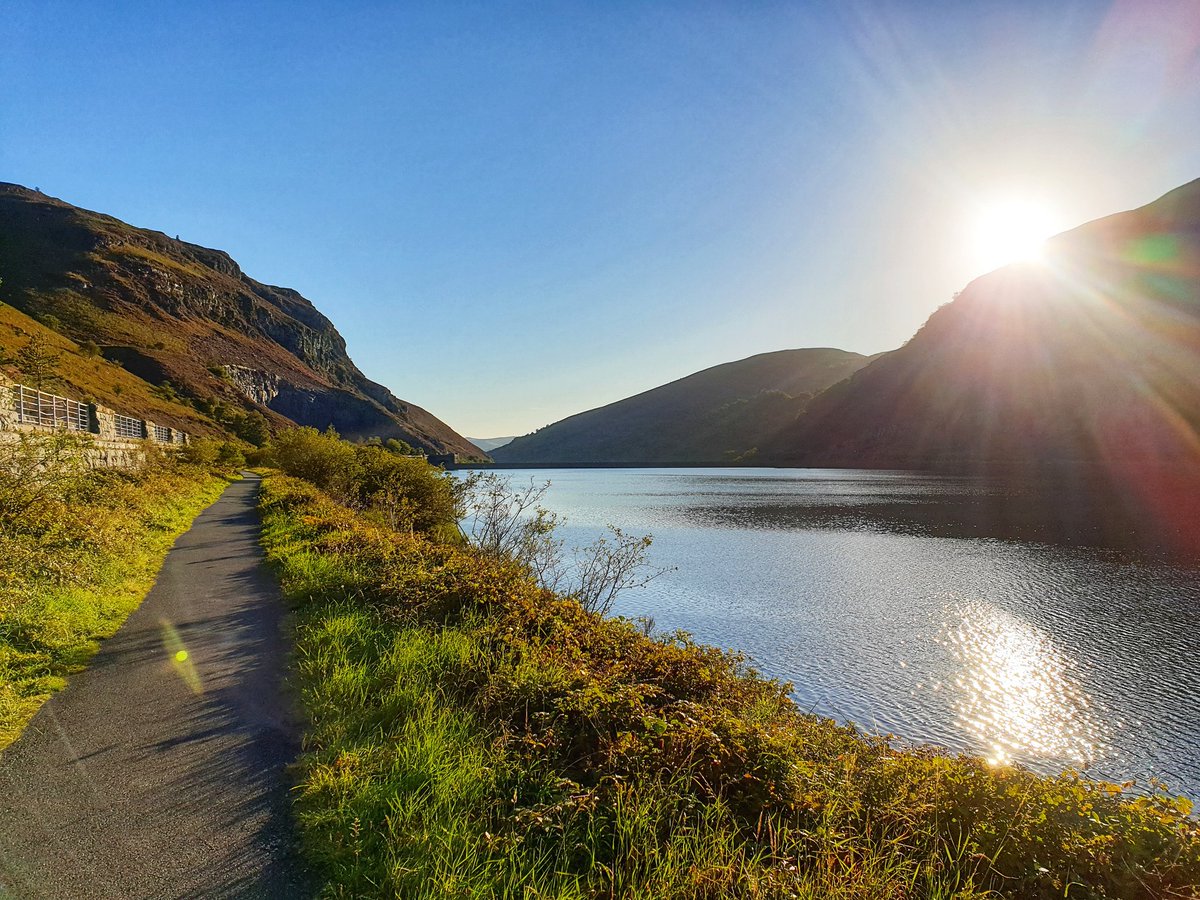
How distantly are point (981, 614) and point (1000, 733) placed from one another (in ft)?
28.4

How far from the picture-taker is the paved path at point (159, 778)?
12.7 ft

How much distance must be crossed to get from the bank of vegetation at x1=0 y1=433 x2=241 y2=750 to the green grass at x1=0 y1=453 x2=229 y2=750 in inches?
0.6

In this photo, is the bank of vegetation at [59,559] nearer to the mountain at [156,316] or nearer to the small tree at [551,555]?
the small tree at [551,555]

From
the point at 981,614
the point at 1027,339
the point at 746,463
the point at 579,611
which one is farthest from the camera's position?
the point at 746,463

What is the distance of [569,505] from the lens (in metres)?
55.7

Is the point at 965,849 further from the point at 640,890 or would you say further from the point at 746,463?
the point at 746,463

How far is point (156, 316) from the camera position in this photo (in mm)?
143000

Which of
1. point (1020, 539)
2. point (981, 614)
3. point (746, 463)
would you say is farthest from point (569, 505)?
point (746, 463)

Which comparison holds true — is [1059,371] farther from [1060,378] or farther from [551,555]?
[551,555]

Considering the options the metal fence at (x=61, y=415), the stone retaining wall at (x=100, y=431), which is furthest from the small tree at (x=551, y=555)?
the metal fence at (x=61, y=415)

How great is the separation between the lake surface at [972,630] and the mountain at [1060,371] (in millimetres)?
68835

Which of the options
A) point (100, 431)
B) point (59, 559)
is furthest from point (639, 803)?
point (100, 431)

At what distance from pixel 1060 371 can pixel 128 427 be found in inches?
5561

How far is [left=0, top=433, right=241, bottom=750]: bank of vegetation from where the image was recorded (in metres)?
7.11
